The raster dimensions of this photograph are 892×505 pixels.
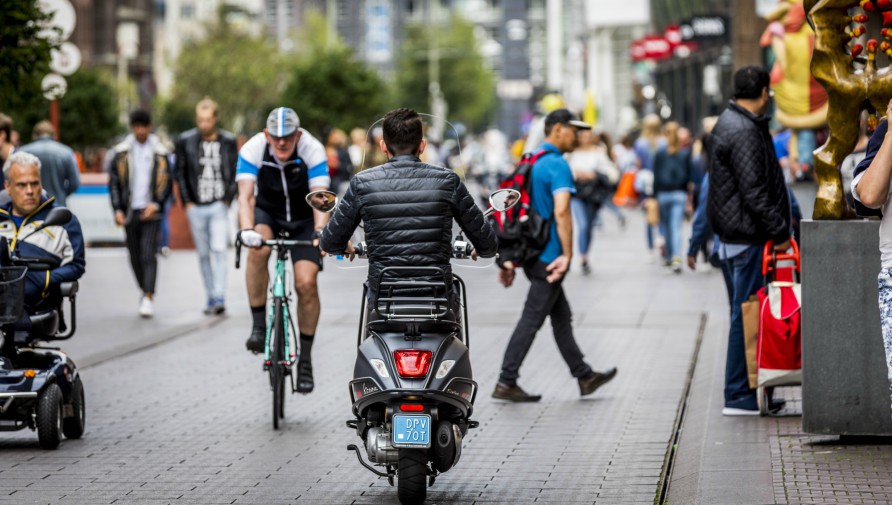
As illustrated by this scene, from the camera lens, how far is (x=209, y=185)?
15.6 meters

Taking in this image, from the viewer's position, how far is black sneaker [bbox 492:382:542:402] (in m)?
10.3

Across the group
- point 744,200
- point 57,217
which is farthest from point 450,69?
point 57,217

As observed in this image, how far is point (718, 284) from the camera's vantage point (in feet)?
61.2

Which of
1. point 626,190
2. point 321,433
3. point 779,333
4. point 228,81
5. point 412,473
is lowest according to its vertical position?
point 626,190

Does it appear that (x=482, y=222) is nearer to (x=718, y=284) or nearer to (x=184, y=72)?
(x=718, y=284)

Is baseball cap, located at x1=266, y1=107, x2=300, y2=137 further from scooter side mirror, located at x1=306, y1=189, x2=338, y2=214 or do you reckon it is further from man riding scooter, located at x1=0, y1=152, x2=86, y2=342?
scooter side mirror, located at x1=306, y1=189, x2=338, y2=214

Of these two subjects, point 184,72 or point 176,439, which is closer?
point 176,439

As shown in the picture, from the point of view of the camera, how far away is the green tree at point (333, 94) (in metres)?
54.2

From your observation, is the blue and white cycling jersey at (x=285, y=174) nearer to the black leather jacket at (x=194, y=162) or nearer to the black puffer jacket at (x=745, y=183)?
the black puffer jacket at (x=745, y=183)

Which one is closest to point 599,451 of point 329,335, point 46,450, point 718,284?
point 46,450

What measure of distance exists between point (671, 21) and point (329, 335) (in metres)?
39.7

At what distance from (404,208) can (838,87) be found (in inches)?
95.0

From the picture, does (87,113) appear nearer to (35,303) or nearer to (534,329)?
(534,329)

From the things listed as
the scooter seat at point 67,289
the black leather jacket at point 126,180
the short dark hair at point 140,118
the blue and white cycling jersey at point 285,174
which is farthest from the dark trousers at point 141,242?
the scooter seat at point 67,289
